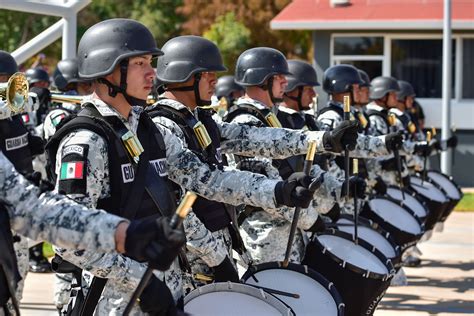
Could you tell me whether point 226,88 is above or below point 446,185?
above

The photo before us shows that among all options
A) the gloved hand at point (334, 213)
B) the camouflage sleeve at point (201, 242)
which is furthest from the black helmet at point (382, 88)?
the camouflage sleeve at point (201, 242)

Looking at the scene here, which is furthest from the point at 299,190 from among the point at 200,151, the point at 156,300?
the point at 156,300

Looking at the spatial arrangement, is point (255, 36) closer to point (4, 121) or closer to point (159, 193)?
point (4, 121)

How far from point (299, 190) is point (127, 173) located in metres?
0.87

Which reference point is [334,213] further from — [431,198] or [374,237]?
[431,198]

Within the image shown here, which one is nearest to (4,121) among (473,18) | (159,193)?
(159,193)

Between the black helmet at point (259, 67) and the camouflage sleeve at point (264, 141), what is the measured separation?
123 cm

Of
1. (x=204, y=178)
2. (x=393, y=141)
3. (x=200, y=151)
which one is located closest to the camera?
(x=204, y=178)

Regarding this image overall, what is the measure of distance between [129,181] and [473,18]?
19.6 meters

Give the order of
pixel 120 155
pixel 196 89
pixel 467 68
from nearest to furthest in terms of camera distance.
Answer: pixel 120 155, pixel 196 89, pixel 467 68

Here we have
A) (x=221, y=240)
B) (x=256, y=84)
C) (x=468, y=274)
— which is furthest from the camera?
(x=468, y=274)

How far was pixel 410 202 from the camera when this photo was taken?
11.6m

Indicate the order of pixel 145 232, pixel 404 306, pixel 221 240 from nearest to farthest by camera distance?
pixel 145 232
pixel 221 240
pixel 404 306

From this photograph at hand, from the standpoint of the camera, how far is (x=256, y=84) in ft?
26.4
